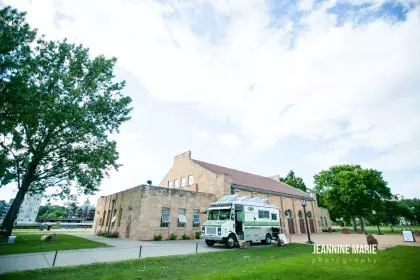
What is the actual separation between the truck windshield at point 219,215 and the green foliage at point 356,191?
33738 millimetres

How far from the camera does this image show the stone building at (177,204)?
67.5 feet

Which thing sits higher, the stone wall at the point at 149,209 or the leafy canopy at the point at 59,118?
the leafy canopy at the point at 59,118

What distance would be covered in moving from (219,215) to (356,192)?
34423 millimetres

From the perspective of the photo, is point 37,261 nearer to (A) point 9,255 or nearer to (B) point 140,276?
(A) point 9,255

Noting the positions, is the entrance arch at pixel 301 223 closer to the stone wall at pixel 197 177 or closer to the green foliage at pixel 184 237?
the stone wall at pixel 197 177

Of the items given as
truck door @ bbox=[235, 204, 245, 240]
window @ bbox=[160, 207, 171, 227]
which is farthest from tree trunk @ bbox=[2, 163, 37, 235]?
truck door @ bbox=[235, 204, 245, 240]

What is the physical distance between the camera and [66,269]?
8.46 m

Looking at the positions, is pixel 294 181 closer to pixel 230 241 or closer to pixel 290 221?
pixel 290 221

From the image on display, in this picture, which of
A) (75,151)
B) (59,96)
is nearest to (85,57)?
(59,96)

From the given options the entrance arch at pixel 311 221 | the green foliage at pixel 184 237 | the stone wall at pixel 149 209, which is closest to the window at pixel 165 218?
the stone wall at pixel 149 209

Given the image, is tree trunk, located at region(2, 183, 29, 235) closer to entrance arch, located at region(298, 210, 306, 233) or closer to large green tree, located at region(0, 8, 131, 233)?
large green tree, located at region(0, 8, 131, 233)

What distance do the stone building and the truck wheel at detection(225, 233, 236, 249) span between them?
8.07m

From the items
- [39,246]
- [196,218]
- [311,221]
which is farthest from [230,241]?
[311,221]

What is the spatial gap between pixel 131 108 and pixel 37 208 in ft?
509
